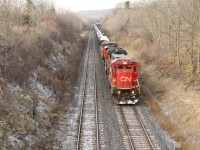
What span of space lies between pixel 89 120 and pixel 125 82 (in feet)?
17.4

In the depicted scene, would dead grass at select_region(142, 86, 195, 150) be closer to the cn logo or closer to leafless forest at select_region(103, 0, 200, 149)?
leafless forest at select_region(103, 0, 200, 149)

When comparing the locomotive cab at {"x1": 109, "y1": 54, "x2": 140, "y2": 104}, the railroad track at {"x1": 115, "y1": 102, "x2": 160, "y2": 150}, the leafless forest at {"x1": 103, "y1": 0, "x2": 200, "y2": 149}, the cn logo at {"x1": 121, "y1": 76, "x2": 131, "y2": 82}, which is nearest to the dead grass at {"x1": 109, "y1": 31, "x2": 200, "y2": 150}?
the leafless forest at {"x1": 103, "y1": 0, "x2": 200, "y2": 149}

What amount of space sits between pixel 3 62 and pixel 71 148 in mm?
9779

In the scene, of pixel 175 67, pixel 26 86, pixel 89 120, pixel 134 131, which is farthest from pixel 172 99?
pixel 26 86

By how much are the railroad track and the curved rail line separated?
6.31 ft

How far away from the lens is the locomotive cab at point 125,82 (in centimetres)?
2306

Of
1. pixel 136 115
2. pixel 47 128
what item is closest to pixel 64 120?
pixel 47 128

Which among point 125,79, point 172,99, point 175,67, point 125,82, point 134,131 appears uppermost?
point 175,67

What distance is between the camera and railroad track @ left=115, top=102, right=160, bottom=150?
52.6 feet

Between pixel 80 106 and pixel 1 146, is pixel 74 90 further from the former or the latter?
pixel 1 146

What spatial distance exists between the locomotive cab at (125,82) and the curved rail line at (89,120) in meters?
2.47

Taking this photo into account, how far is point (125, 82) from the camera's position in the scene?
76.0 ft

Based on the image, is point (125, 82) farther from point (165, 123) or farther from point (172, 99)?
point (165, 123)

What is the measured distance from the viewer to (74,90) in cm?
2783
